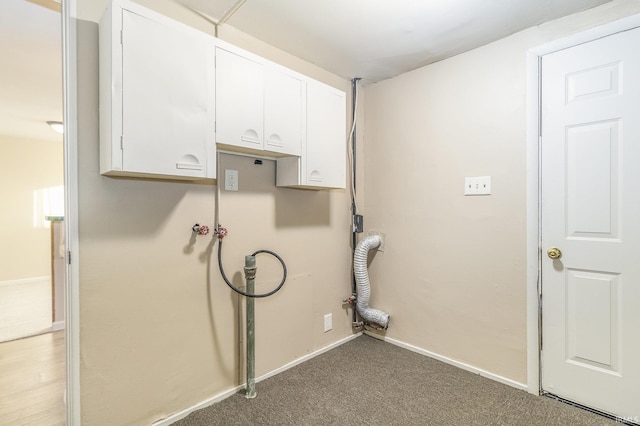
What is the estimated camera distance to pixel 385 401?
184 centimetres

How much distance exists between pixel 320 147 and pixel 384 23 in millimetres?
824

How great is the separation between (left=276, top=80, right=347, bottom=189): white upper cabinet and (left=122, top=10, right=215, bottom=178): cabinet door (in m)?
0.61

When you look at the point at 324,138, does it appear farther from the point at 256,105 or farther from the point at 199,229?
the point at 199,229

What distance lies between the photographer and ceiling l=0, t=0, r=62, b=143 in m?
1.87

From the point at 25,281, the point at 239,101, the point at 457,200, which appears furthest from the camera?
the point at 25,281

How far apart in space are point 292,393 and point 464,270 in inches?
55.7

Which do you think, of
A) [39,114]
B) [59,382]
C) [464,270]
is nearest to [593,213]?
[464,270]

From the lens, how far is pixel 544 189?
6.18ft

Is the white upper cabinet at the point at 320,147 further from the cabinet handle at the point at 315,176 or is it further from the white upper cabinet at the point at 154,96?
the white upper cabinet at the point at 154,96

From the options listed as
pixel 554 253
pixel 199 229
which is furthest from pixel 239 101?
pixel 554 253

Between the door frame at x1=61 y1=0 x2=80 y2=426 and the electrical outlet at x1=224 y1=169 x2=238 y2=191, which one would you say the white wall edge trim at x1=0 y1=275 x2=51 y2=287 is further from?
the electrical outlet at x1=224 y1=169 x2=238 y2=191

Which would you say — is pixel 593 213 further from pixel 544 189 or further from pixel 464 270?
pixel 464 270

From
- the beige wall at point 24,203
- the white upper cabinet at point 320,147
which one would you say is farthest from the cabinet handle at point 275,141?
the beige wall at point 24,203

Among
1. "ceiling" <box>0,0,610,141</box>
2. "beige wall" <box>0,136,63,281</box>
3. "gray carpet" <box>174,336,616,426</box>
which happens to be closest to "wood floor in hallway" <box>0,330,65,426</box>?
"gray carpet" <box>174,336,616,426</box>
